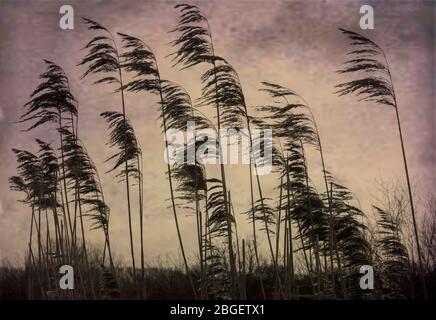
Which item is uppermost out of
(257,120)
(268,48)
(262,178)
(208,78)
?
(268,48)

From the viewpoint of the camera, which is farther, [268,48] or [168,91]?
[268,48]

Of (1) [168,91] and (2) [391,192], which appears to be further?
(2) [391,192]

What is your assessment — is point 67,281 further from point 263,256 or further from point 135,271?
point 263,256

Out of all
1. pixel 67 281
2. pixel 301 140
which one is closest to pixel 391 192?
pixel 301 140

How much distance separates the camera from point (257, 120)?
6.00 meters

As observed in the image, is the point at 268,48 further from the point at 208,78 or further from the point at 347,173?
the point at 347,173

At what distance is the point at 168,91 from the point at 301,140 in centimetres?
133

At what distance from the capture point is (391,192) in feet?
21.9

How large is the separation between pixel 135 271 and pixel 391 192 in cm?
271
